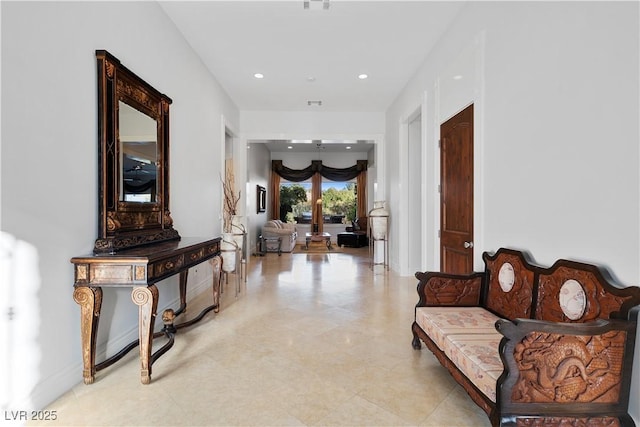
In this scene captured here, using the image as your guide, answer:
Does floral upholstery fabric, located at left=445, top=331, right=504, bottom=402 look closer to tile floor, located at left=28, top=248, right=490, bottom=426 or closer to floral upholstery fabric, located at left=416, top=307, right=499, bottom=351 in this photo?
floral upholstery fabric, located at left=416, top=307, right=499, bottom=351

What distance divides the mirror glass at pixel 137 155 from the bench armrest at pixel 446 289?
245 centimetres

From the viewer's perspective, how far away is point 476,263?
9.72 feet

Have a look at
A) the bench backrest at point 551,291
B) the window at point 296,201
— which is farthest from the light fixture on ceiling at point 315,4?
the window at point 296,201

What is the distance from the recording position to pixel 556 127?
6.49 ft

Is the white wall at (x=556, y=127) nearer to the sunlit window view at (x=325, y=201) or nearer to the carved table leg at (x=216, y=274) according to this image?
the carved table leg at (x=216, y=274)

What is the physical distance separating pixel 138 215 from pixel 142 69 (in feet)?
4.44

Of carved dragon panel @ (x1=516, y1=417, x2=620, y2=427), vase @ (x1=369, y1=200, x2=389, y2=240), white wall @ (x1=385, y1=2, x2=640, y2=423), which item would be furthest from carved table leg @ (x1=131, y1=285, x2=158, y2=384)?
vase @ (x1=369, y1=200, x2=389, y2=240)

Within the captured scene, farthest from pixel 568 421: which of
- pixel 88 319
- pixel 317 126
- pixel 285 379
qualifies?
pixel 317 126

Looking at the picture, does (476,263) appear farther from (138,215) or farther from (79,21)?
(79,21)

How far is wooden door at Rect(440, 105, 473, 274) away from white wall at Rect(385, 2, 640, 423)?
20 centimetres

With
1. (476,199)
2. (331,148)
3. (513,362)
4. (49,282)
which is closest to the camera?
(513,362)

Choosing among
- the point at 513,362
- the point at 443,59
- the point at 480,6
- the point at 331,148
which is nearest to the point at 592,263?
the point at 513,362

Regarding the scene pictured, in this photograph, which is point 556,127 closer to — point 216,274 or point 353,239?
point 216,274

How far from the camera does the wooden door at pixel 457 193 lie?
123 inches
